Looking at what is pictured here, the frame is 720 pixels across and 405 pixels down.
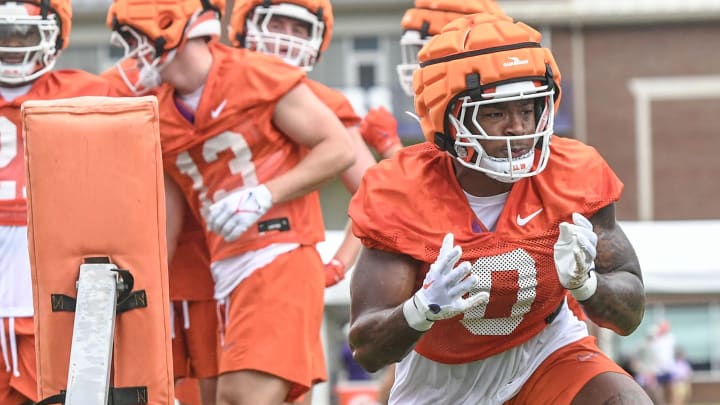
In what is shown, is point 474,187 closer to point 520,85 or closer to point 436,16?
point 520,85

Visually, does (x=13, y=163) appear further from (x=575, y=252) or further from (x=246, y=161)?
(x=575, y=252)

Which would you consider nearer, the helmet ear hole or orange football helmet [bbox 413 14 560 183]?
orange football helmet [bbox 413 14 560 183]

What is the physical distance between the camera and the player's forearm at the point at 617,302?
4114 mm

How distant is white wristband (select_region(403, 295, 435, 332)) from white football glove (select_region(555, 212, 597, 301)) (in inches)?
15.0

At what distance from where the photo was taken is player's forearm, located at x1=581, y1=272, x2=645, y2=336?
13.5 ft

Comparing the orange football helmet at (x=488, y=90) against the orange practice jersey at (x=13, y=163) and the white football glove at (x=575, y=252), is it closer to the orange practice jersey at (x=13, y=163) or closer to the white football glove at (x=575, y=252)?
the white football glove at (x=575, y=252)

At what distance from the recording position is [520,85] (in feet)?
13.7

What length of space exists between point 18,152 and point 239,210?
834 mm

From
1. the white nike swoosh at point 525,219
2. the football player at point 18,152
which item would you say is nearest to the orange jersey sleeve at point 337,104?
the football player at point 18,152

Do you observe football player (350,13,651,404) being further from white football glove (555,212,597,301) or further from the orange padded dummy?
the orange padded dummy

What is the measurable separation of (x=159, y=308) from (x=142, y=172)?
0.36 meters

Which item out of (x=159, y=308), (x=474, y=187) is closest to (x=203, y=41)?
(x=474, y=187)

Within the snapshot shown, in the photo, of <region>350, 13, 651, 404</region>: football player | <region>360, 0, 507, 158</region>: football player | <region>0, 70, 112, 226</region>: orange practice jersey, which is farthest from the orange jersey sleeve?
<region>350, 13, 651, 404</region>: football player

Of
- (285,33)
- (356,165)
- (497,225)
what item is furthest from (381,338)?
(285,33)
